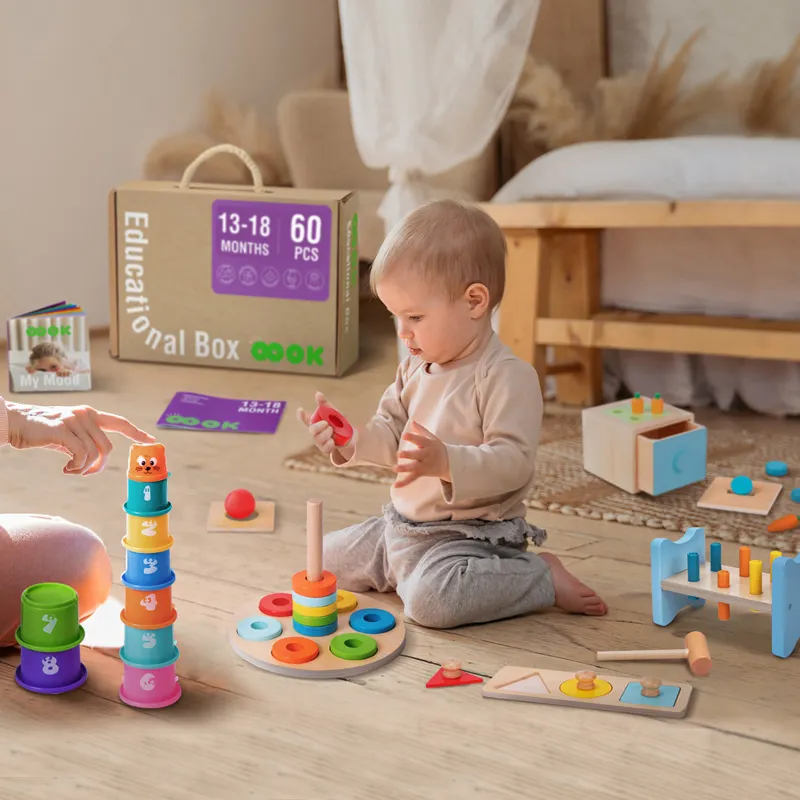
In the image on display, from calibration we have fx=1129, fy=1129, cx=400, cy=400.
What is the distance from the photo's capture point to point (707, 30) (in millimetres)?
2865

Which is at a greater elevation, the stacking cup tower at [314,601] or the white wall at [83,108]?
the white wall at [83,108]

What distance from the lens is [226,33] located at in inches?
120

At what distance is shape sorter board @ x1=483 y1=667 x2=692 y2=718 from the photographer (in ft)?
3.28

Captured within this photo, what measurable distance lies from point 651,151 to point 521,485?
962 mm

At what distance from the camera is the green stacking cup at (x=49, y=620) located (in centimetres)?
100

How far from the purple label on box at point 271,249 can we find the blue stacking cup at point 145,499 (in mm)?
1400

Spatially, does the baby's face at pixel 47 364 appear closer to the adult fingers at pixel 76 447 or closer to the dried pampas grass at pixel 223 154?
the dried pampas grass at pixel 223 154

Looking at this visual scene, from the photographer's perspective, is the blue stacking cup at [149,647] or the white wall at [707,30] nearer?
the blue stacking cup at [149,647]

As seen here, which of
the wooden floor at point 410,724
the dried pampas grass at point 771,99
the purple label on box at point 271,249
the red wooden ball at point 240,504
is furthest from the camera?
the dried pampas grass at point 771,99

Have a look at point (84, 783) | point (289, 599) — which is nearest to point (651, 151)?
point (289, 599)

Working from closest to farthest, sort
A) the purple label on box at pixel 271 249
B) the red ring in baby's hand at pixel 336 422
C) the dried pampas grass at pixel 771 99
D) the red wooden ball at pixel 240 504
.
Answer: the red ring in baby's hand at pixel 336 422 → the red wooden ball at pixel 240 504 → the purple label on box at pixel 271 249 → the dried pampas grass at pixel 771 99

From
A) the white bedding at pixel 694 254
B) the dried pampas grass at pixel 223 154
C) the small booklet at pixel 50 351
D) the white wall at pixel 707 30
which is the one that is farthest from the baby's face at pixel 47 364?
the white wall at pixel 707 30

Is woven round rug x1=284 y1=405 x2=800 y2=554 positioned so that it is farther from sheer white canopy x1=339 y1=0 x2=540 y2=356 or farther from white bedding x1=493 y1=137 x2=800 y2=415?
sheer white canopy x1=339 y1=0 x2=540 y2=356

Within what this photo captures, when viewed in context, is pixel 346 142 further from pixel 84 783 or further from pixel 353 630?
pixel 84 783
